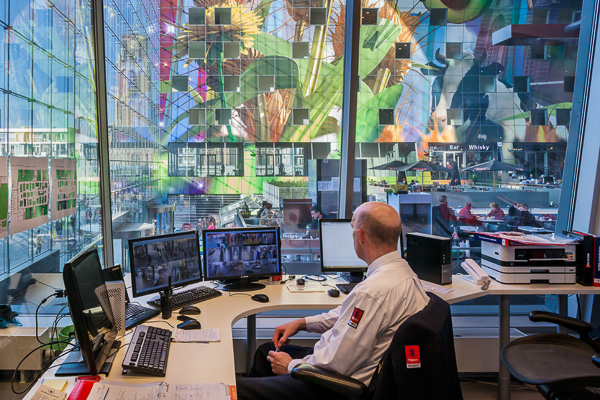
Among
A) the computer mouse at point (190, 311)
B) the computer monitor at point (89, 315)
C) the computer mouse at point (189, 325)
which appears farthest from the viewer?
the computer mouse at point (190, 311)

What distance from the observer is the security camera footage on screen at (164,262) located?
2412mm

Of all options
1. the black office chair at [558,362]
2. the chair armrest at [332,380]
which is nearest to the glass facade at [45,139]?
the chair armrest at [332,380]

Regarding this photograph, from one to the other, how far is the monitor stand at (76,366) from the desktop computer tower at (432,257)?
81.0 inches

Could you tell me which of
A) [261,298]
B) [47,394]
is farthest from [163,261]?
[47,394]

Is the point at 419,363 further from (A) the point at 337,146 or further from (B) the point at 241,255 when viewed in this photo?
(A) the point at 337,146

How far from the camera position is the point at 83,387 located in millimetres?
1436

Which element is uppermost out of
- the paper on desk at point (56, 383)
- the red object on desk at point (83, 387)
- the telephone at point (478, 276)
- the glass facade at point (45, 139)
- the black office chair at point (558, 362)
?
the glass facade at point (45, 139)

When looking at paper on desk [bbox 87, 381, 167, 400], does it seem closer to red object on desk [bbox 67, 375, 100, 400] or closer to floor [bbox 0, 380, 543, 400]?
red object on desk [bbox 67, 375, 100, 400]

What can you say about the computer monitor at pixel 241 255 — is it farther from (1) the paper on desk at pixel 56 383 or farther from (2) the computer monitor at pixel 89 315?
(1) the paper on desk at pixel 56 383

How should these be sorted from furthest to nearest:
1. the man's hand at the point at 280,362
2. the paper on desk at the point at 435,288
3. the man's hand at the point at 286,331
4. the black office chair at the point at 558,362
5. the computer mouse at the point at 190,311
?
the paper on desk at the point at 435,288 → the computer mouse at the point at 190,311 → the man's hand at the point at 286,331 → the man's hand at the point at 280,362 → the black office chair at the point at 558,362

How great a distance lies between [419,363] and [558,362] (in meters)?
1.16

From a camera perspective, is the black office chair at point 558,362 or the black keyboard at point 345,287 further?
the black keyboard at point 345,287

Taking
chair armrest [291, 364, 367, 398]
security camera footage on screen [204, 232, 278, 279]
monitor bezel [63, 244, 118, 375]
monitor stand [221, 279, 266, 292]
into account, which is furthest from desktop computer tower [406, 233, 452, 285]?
monitor bezel [63, 244, 118, 375]

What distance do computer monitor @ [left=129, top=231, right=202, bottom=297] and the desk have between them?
0.75 feet
